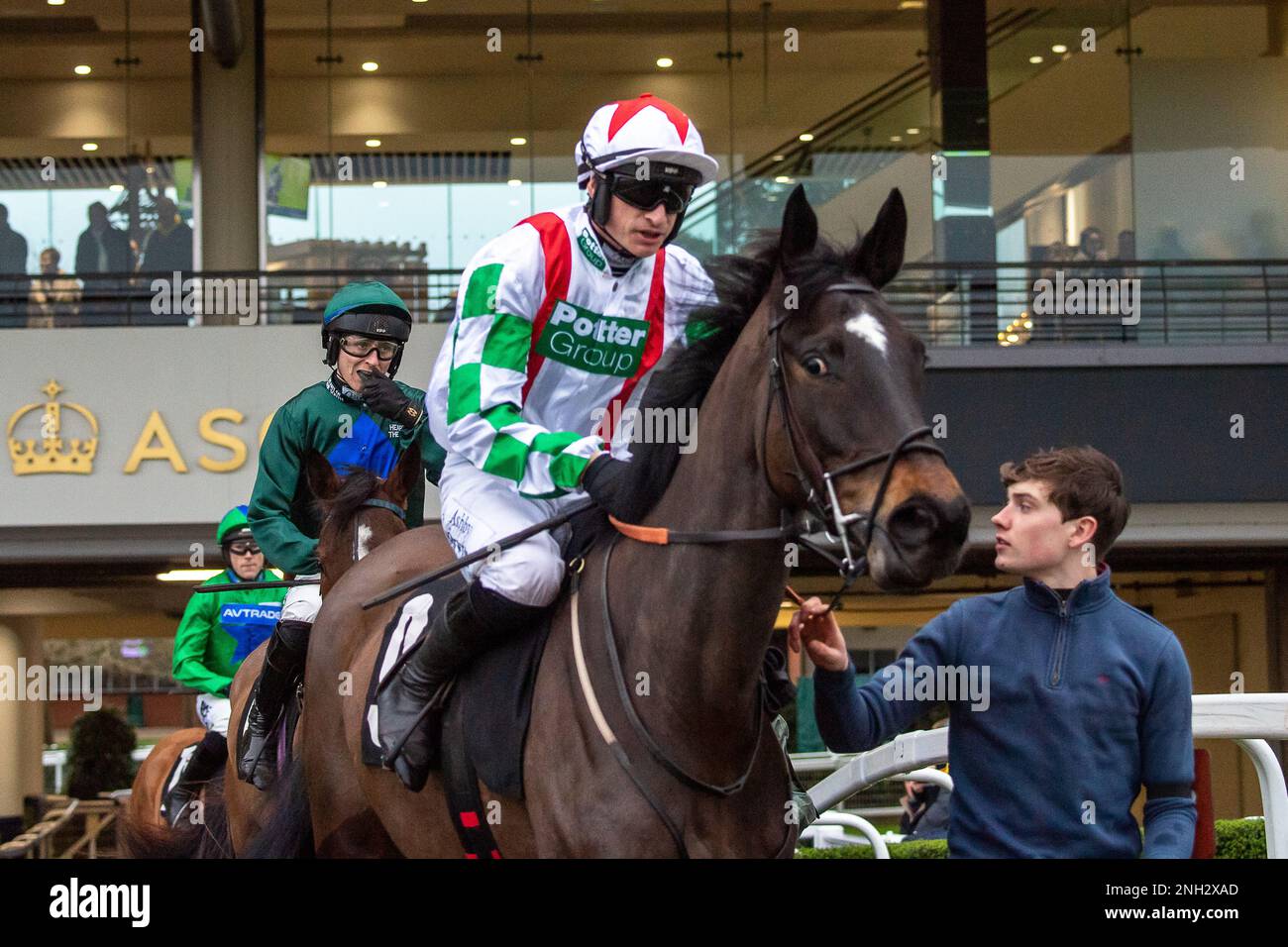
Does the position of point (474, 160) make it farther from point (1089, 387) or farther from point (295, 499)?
point (295, 499)

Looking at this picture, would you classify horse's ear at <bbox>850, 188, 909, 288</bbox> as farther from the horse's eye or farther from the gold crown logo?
the gold crown logo

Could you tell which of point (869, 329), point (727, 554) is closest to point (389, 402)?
→ point (727, 554)

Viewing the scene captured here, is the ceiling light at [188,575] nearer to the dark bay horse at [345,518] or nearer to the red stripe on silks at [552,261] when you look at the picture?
the dark bay horse at [345,518]

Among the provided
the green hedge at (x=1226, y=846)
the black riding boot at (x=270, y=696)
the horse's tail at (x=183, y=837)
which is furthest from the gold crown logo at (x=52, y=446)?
the black riding boot at (x=270, y=696)

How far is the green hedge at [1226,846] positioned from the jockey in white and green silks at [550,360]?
6.56ft

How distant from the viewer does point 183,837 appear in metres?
5.35

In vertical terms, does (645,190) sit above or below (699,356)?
above

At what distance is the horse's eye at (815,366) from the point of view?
2.71m

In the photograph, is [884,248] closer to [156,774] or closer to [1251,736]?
[1251,736]

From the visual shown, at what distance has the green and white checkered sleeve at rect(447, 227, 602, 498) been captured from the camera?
3.20 m

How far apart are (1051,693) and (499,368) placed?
1.30 m

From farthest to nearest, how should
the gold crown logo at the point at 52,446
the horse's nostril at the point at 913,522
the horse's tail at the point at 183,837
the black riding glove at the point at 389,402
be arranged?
the gold crown logo at the point at 52,446 < the horse's tail at the point at 183,837 < the black riding glove at the point at 389,402 < the horse's nostril at the point at 913,522
